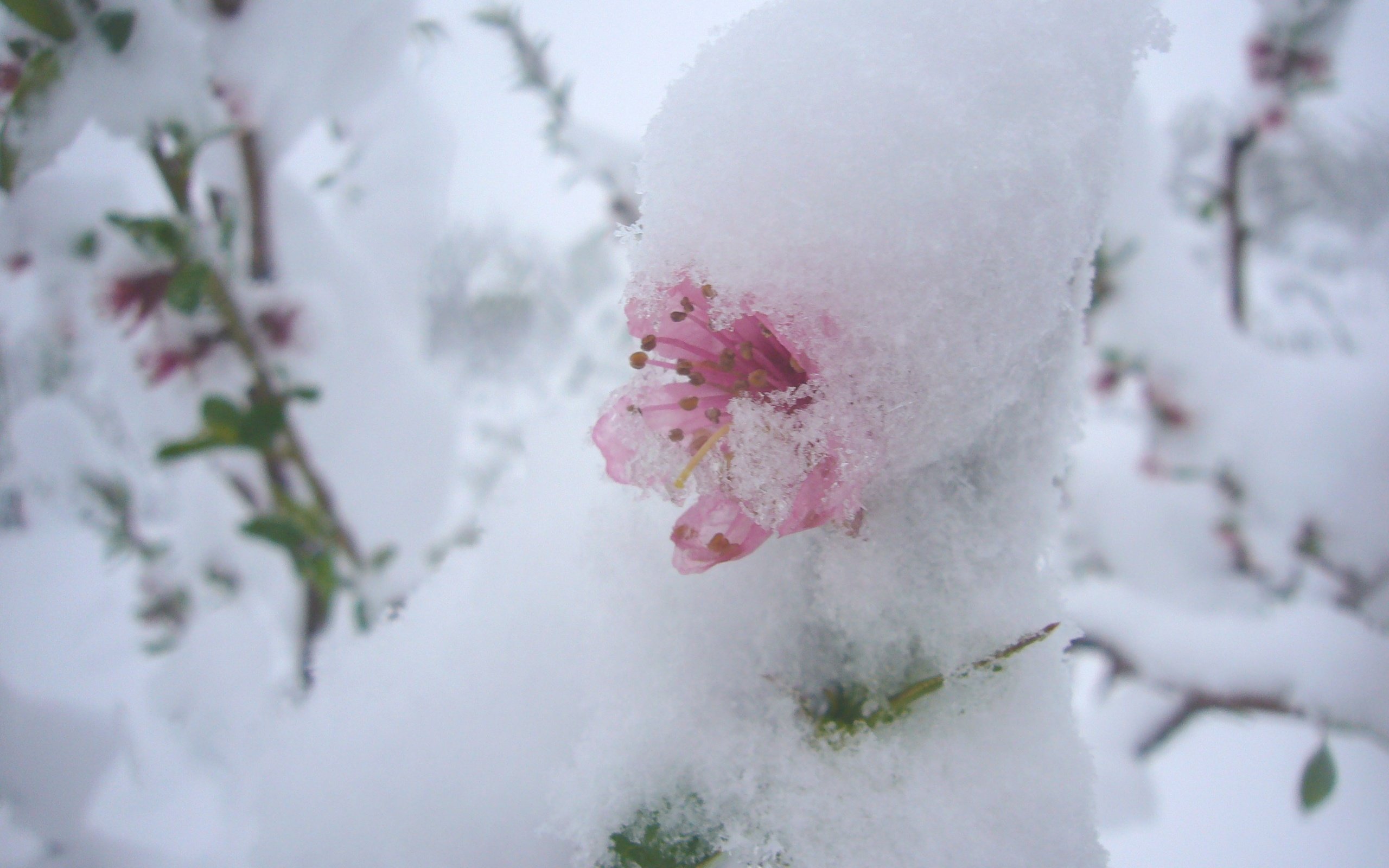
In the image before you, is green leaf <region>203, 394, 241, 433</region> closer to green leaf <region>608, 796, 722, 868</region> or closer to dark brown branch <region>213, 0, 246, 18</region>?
dark brown branch <region>213, 0, 246, 18</region>

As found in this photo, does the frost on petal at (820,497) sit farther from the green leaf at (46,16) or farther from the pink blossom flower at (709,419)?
the green leaf at (46,16)

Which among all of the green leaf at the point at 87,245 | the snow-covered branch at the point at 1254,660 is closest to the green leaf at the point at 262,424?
the green leaf at the point at 87,245

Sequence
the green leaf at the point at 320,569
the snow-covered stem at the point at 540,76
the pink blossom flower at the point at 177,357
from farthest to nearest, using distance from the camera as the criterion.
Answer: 1. the snow-covered stem at the point at 540,76
2. the pink blossom flower at the point at 177,357
3. the green leaf at the point at 320,569

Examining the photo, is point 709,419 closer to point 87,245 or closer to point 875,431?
point 875,431

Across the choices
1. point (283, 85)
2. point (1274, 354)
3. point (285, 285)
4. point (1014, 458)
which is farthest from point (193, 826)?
point (1274, 354)

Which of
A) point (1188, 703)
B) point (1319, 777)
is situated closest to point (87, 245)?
point (1319, 777)

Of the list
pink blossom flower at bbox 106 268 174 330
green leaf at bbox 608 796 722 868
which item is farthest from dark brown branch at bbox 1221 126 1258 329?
pink blossom flower at bbox 106 268 174 330

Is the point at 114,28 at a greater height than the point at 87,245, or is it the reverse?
the point at 87,245
